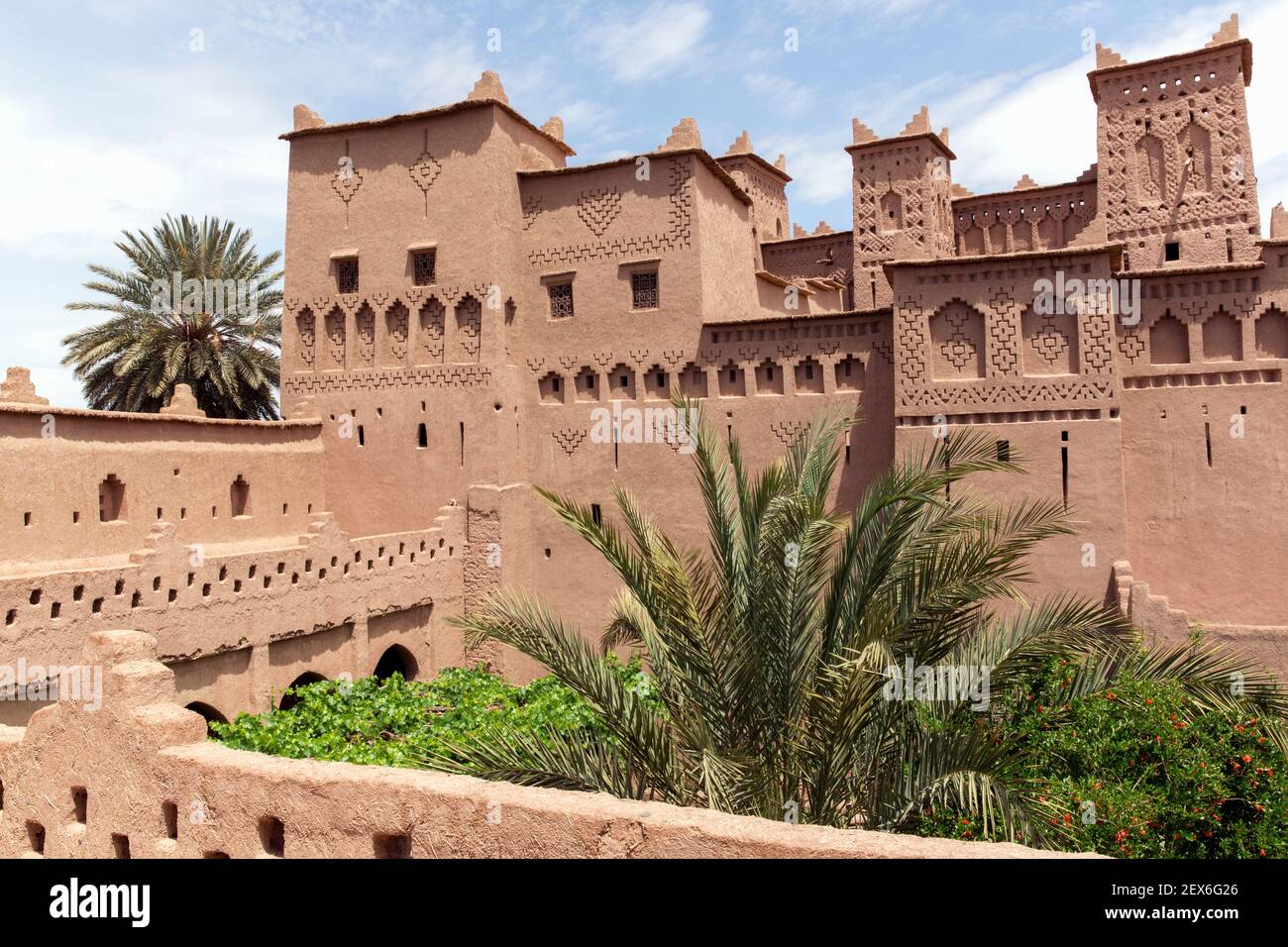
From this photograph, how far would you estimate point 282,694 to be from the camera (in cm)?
1594

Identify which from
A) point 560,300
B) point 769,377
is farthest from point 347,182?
point 769,377

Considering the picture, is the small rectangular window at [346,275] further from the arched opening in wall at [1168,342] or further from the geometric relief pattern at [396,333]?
the arched opening in wall at [1168,342]

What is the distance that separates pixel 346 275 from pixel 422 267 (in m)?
1.80

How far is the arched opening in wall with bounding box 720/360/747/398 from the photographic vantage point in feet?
63.2

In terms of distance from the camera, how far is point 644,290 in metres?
20.1

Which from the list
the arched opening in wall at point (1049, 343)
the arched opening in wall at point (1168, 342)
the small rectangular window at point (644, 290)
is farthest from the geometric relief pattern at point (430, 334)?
the arched opening in wall at point (1168, 342)

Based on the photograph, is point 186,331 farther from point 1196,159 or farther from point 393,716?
point 1196,159
